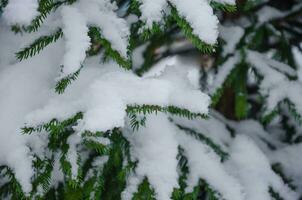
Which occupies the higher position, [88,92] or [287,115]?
[287,115]

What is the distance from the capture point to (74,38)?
148 cm

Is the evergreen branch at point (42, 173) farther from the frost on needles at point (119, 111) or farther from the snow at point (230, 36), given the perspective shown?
the snow at point (230, 36)

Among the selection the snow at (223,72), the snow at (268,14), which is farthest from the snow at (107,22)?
the snow at (268,14)

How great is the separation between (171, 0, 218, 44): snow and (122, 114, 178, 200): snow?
694 millimetres

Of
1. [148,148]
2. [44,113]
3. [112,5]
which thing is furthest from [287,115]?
[44,113]

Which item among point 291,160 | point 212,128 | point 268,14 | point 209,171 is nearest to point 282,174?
point 291,160

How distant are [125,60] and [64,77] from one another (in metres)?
0.25

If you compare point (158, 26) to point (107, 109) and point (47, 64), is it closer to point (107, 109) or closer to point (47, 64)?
point (107, 109)

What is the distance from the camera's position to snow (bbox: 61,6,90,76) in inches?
55.5

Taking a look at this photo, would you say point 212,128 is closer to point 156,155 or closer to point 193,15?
point 156,155

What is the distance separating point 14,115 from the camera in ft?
5.68

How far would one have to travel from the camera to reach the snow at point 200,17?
4.42ft

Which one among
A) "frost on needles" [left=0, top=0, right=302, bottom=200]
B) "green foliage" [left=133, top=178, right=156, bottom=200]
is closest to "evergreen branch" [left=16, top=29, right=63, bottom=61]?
"frost on needles" [left=0, top=0, right=302, bottom=200]

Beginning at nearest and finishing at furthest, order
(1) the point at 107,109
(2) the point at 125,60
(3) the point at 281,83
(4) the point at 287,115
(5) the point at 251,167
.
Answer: (1) the point at 107,109 → (2) the point at 125,60 → (5) the point at 251,167 → (3) the point at 281,83 → (4) the point at 287,115
